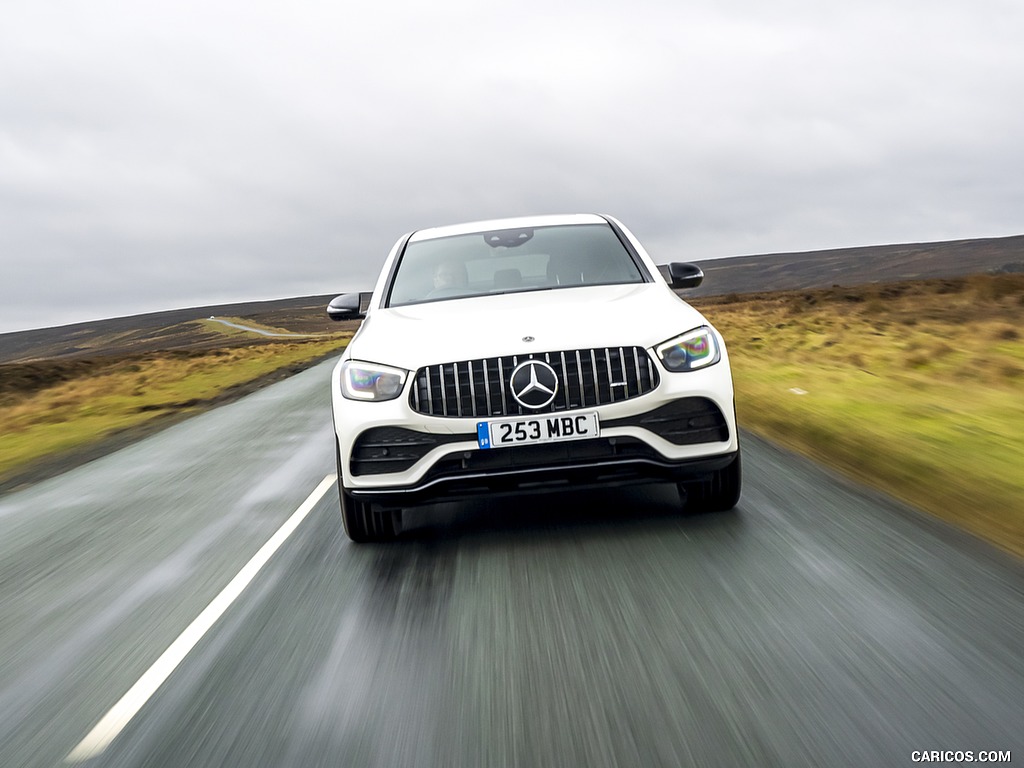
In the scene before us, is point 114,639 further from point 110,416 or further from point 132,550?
point 110,416

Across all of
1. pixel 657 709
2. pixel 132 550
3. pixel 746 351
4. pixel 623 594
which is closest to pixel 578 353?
pixel 623 594

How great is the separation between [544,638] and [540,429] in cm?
129

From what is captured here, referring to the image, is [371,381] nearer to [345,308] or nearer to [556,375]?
[556,375]

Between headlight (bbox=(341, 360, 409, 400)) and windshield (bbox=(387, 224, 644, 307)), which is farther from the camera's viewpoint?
windshield (bbox=(387, 224, 644, 307))

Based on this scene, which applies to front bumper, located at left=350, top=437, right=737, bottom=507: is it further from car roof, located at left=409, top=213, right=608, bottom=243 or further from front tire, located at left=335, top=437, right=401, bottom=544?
car roof, located at left=409, top=213, right=608, bottom=243

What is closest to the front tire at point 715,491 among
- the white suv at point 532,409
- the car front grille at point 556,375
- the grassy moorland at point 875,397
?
the white suv at point 532,409

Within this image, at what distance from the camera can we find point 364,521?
16.9 feet

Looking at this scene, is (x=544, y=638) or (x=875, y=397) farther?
(x=875, y=397)

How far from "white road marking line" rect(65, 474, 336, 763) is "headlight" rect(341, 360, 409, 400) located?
3.51ft

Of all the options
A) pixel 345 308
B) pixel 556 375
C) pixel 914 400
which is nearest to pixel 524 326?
pixel 556 375

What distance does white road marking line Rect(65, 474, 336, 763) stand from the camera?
118 inches

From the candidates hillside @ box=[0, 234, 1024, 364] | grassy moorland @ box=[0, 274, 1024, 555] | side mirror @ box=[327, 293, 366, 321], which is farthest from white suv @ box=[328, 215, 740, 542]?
hillside @ box=[0, 234, 1024, 364]

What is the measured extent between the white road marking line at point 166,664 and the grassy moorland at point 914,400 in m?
3.73

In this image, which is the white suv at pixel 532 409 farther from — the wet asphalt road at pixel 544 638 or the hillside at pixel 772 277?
the hillside at pixel 772 277
